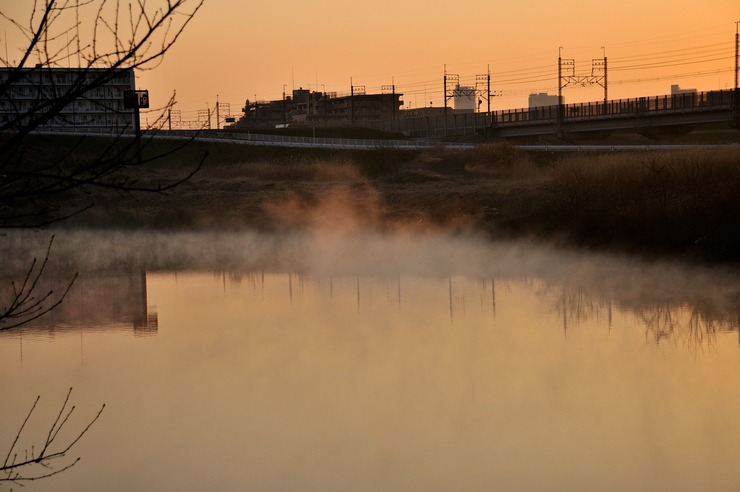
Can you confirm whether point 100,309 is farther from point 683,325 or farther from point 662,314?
point 683,325

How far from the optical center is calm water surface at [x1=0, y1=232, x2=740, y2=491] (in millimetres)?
12516

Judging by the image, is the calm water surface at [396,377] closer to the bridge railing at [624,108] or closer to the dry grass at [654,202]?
the dry grass at [654,202]

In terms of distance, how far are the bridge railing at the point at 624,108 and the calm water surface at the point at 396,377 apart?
5451 centimetres

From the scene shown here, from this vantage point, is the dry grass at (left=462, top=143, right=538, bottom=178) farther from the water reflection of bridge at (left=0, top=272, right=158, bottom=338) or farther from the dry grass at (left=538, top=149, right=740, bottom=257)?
the water reflection of bridge at (left=0, top=272, right=158, bottom=338)

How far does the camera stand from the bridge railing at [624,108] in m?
80.4

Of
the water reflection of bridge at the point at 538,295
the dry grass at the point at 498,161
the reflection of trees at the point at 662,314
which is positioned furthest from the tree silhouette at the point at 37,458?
the dry grass at the point at 498,161

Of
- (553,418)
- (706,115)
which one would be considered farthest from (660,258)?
(706,115)

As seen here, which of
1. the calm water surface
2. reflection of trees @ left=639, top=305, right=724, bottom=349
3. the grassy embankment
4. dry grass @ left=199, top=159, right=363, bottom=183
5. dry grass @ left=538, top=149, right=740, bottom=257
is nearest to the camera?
the calm water surface

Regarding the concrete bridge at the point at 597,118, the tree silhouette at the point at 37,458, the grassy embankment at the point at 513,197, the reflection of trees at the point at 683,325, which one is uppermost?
the concrete bridge at the point at 597,118

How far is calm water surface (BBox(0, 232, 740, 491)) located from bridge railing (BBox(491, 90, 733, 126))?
179ft

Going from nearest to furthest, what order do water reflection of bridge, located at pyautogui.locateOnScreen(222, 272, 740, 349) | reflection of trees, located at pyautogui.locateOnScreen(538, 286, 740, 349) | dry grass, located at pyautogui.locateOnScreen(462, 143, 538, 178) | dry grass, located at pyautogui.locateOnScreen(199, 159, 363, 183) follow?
reflection of trees, located at pyautogui.locateOnScreen(538, 286, 740, 349), water reflection of bridge, located at pyautogui.locateOnScreen(222, 272, 740, 349), dry grass, located at pyautogui.locateOnScreen(462, 143, 538, 178), dry grass, located at pyautogui.locateOnScreen(199, 159, 363, 183)

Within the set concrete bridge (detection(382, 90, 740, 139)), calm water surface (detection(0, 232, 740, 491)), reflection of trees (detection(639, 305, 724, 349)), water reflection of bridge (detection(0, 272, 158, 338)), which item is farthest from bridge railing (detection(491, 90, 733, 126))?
reflection of trees (detection(639, 305, 724, 349))

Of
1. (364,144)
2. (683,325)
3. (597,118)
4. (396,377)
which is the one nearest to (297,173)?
(364,144)

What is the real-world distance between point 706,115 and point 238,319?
65.8 m
